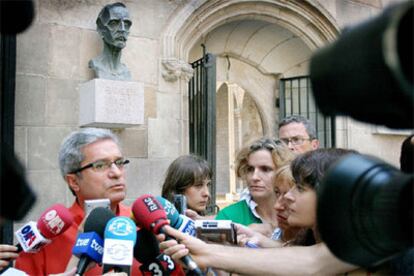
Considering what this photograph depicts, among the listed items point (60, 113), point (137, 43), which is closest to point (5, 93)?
point (60, 113)

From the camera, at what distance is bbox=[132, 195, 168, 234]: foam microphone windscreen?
1.76 meters

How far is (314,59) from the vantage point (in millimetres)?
669

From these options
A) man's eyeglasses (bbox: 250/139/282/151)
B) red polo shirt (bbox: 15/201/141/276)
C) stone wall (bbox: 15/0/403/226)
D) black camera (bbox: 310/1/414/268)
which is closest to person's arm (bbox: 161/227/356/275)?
red polo shirt (bbox: 15/201/141/276)

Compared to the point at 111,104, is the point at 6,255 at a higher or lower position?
lower

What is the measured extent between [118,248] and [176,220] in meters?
0.38

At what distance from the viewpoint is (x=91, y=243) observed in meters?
1.69

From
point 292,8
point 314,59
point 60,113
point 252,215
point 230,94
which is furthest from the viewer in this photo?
point 230,94

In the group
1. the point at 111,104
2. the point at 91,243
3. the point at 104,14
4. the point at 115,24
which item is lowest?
the point at 91,243

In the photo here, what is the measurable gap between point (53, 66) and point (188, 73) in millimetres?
1488

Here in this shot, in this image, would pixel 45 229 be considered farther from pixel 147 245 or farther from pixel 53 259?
pixel 147 245

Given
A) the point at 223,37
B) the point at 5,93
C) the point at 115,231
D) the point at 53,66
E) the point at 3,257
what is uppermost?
the point at 223,37

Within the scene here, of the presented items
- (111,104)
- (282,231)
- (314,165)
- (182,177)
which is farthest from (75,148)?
(111,104)

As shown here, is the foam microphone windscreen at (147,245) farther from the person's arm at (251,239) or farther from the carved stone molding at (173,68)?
the carved stone molding at (173,68)

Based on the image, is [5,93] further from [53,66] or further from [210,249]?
[210,249]
